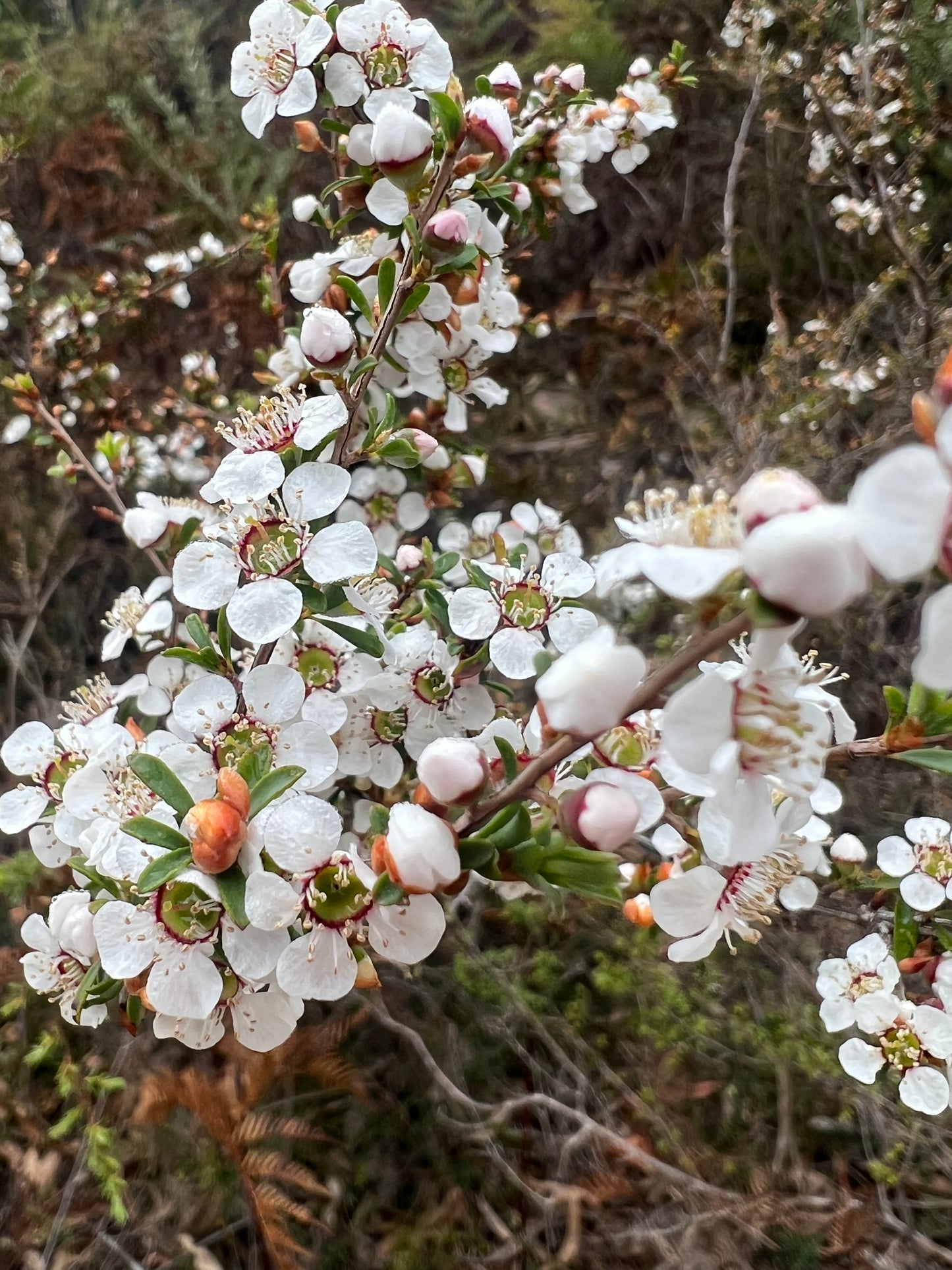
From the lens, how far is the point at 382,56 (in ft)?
3.35

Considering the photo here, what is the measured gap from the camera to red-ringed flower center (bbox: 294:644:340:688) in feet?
3.23

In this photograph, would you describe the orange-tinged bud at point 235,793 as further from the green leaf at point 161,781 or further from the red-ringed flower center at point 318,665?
the red-ringed flower center at point 318,665

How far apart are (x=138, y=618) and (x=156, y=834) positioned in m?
0.63

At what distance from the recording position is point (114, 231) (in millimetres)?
2320

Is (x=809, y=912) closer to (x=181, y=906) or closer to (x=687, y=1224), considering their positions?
(x=687, y=1224)

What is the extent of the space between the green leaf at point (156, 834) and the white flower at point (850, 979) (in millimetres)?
952

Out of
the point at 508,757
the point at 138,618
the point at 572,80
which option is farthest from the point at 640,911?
the point at 572,80

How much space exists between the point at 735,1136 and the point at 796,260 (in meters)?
2.35

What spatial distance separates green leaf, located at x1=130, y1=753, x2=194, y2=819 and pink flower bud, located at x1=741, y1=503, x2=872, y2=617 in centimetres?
54

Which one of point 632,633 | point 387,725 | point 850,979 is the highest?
point 387,725

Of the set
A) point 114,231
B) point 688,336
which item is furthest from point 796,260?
point 114,231

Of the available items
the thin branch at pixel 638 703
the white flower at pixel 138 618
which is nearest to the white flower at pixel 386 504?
the white flower at pixel 138 618

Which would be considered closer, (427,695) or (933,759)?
(933,759)

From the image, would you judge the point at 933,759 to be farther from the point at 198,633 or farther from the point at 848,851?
the point at 198,633
